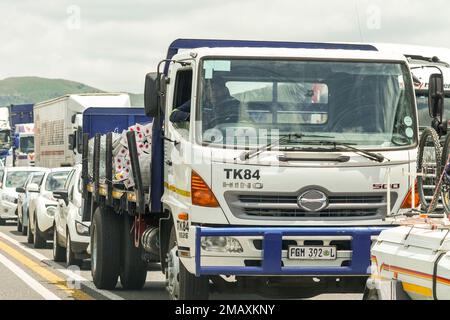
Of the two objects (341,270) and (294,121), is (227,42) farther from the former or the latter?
(341,270)

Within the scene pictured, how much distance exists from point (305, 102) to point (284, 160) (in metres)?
0.70

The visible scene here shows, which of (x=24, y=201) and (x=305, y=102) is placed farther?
(x=24, y=201)

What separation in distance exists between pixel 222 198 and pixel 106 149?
3606mm

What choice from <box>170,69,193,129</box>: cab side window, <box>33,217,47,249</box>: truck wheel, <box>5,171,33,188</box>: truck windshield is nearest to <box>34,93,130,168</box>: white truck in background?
<box>5,171,33,188</box>: truck windshield

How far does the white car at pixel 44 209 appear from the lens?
22750mm

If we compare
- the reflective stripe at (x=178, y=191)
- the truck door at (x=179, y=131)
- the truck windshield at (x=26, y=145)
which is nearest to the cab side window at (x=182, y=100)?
the truck door at (x=179, y=131)

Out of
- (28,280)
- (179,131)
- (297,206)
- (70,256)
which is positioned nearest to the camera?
(297,206)

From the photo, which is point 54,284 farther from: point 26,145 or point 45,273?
point 26,145

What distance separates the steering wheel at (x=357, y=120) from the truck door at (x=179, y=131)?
1.40 metres

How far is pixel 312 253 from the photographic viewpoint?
431 inches

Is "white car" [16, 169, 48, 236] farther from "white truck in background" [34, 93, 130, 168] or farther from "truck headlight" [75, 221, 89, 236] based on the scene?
"truck headlight" [75, 221, 89, 236]

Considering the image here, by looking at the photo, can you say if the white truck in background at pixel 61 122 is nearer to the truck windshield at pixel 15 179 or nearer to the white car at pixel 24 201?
the truck windshield at pixel 15 179

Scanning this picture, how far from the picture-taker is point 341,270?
35.9 feet

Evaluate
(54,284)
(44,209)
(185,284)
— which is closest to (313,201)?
(185,284)
